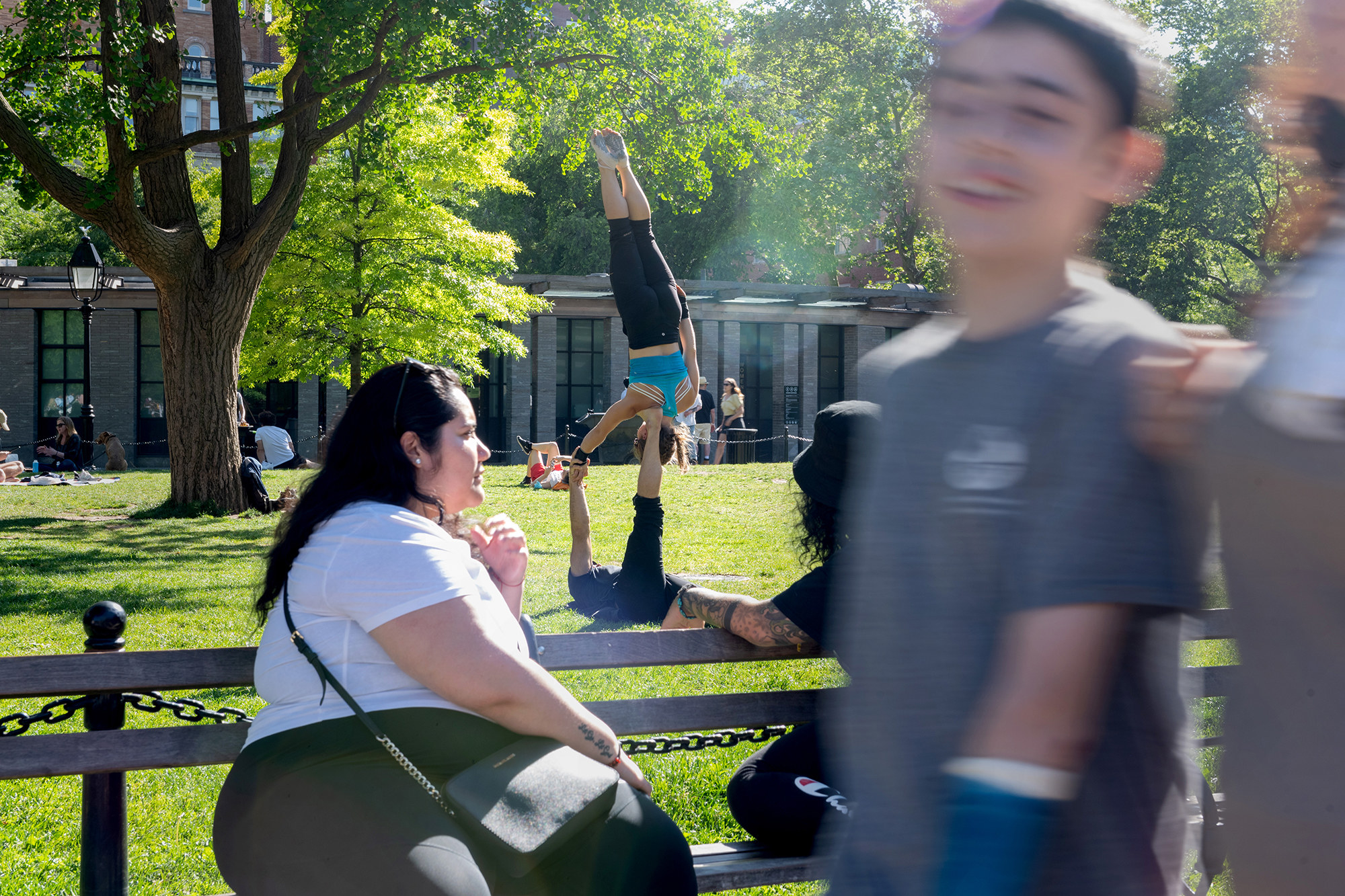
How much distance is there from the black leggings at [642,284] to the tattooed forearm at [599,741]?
427cm

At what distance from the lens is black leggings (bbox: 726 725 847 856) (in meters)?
3.10

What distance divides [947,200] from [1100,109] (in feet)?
0.64

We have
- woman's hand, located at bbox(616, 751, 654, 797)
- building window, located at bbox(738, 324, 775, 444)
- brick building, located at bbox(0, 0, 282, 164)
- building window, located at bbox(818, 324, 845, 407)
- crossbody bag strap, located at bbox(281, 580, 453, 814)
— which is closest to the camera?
crossbody bag strap, located at bbox(281, 580, 453, 814)

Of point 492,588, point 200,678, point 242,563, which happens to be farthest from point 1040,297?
point 242,563

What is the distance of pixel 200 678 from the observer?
9.70 ft

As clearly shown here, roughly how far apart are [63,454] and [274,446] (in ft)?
14.8

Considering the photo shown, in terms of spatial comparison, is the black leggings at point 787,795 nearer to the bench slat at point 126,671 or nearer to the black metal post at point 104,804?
the bench slat at point 126,671

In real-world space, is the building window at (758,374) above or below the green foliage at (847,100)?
below

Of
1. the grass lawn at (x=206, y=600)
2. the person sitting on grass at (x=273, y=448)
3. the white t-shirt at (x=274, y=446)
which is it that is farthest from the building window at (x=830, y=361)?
the white t-shirt at (x=274, y=446)

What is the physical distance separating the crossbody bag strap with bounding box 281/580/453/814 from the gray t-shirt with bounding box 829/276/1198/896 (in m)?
1.24

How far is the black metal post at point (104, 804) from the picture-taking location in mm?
2971

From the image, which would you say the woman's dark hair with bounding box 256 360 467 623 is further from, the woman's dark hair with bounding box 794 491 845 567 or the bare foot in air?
the bare foot in air

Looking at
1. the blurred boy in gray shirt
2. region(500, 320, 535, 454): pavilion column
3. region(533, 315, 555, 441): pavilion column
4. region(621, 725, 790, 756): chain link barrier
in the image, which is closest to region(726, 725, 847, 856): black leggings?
region(621, 725, 790, 756): chain link barrier

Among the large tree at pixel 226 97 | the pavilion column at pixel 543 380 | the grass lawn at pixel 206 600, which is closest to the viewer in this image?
the grass lawn at pixel 206 600
